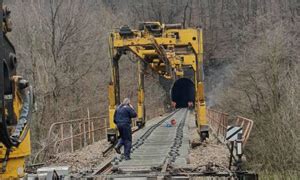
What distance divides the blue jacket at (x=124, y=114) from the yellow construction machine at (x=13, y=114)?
8917mm

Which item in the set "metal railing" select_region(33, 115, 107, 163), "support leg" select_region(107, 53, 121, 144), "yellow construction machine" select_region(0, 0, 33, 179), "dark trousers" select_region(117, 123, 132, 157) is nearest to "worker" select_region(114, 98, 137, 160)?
"dark trousers" select_region(117, 123, 132, 157)

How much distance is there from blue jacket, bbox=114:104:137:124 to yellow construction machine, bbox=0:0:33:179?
8.92 metres

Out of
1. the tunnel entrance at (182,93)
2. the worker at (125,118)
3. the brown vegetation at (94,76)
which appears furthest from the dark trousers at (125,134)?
the tunnel entrance at (182,93)

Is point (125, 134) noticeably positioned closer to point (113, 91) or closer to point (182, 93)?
point (113, 91)

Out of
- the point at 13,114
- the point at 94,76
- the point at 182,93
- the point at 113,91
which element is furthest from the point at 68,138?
the point at 182,93

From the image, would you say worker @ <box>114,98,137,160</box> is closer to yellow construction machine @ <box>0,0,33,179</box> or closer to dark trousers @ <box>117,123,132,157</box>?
dark trousers @ <box>117,123,132,157</box>

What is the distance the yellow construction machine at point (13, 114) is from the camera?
18.7 feet

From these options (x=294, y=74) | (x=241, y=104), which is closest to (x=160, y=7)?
(x=241, y=104)

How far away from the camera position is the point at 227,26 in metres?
94.1

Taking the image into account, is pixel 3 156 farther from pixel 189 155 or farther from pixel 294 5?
pixel 294 5

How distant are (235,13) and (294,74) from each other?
7104 cm

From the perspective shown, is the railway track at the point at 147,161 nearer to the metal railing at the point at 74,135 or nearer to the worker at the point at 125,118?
the worker at the point at 125,118

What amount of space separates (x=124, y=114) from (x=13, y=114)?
929 cm

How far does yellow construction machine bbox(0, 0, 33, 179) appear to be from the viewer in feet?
18.7
